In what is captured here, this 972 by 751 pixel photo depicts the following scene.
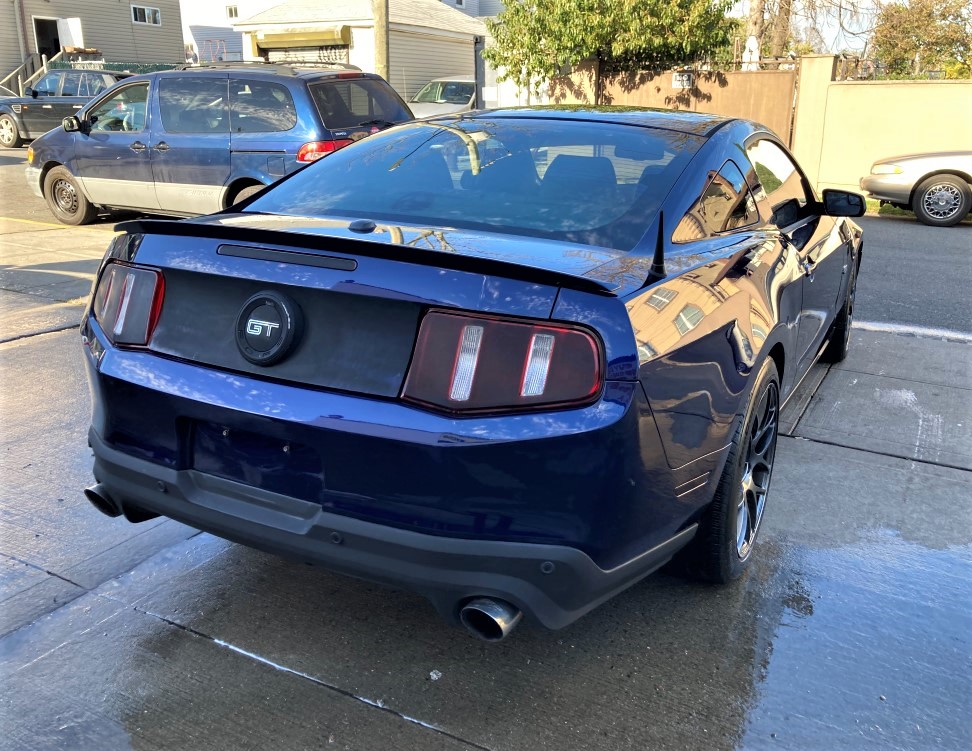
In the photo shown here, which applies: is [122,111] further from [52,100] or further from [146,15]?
[146,15]

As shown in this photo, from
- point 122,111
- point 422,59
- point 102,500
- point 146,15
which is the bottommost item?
point 102,500

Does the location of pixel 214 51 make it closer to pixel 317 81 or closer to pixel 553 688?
pixel 317 81

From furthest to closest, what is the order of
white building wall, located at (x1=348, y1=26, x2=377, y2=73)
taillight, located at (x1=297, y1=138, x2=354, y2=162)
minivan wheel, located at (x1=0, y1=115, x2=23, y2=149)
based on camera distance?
white building wall, located at (x1=348, y1=26, x2=377, y2=73), minivan wheel, located at (x1=0, y1=115, x2=23, y2=149), taillight, located at (x1=297, y1=138, x2=354, y2=162)

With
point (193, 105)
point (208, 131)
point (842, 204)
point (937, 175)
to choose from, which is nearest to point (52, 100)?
point (193, 105)

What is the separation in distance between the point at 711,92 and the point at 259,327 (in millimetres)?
Result: 16222

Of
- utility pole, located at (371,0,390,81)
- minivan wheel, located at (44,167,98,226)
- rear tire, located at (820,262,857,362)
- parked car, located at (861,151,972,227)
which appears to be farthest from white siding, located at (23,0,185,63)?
rear tire, located at (820,262,857,362)

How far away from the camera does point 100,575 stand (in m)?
3.10

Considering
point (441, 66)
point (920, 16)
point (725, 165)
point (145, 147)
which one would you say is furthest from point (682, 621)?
point (441, 66)

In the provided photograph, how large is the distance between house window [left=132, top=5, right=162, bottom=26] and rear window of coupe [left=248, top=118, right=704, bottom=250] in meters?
36.5

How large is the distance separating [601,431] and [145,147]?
871 centimetres

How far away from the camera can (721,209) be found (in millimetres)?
3164

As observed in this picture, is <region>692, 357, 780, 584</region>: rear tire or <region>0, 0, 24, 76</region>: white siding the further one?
<region>0, 0, 24, 76</region>: white siding

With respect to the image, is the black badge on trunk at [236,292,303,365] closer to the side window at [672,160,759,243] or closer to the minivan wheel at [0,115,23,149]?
the side window at [672,160,759,243]

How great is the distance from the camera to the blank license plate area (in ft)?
7.50
